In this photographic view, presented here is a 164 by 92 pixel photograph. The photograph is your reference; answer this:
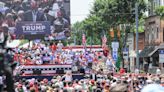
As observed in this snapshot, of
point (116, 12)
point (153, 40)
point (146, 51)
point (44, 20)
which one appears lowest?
point (146, 51)

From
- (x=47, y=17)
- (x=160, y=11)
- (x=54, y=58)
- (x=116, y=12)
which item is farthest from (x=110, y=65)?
(x=116, y=12)

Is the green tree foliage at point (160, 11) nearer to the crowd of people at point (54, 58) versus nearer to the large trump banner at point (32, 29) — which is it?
the large trump banner at point (32, 29)

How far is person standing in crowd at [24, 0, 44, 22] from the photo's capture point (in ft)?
159

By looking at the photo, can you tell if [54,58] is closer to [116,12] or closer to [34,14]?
[34,14]

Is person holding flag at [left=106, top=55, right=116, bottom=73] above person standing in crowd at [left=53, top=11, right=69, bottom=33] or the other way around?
the other way around

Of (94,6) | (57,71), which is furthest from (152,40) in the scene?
(57,71)

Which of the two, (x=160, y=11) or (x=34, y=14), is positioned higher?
(x=34, y=14)

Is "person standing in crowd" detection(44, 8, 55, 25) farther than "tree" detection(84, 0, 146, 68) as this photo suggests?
No

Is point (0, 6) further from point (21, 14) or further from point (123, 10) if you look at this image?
point (123, 10)

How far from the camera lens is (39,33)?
4841 cm

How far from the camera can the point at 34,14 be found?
48531mm

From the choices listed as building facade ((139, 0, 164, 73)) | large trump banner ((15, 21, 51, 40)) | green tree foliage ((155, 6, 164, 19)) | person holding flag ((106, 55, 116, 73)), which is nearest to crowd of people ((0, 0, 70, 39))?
large trump banner ((15, 21, 51, 40))

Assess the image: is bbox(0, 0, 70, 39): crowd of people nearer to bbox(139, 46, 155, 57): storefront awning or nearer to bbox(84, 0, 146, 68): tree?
bbox(84, 0, 146, 68): tree

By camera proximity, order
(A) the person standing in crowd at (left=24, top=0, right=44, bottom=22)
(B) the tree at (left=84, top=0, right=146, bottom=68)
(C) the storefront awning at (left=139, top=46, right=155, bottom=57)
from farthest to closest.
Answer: (B) the tree at (left=84, top=0, right=146, bottom=68) < (C) the storefront awning at (left=139, top=46, right=155, bottom=57) < (A) the person standing in crowd at (left=24, top=0, right=44, bottom=22)
